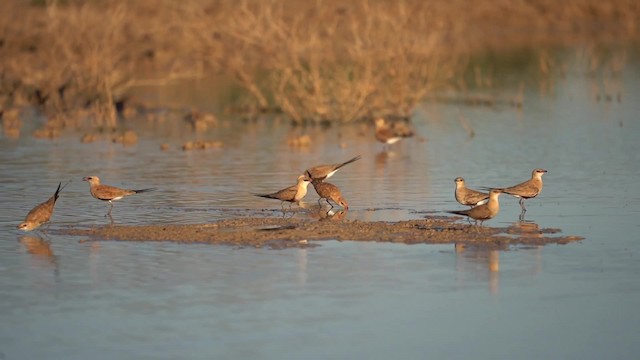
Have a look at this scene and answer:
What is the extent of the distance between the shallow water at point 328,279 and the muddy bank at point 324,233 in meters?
0.29

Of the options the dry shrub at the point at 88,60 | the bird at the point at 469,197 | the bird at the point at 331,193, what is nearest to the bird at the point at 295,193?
the bird at the point at 331,193

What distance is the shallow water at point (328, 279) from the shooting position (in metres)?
9.56

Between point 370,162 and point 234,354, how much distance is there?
12426 mm

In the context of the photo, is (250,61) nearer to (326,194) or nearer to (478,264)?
(326,194)

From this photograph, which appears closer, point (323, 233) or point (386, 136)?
point (323, 233)

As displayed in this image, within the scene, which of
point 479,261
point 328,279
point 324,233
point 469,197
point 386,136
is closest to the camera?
point 328,279

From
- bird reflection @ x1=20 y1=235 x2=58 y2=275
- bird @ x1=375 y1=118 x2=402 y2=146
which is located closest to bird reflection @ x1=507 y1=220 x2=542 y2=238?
bird reflection @ x1=20 y1=235 x2=58 y2=275

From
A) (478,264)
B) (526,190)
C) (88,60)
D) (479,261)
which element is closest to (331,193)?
(526,190)

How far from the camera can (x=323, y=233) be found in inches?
539

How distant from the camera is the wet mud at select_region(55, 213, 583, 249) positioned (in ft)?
43.2

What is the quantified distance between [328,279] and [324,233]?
213cm

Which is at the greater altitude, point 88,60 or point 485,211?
point 88,60

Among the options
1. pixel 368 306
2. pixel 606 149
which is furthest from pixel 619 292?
pixel 606 149

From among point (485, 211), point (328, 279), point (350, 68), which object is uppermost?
point (350, 68)
